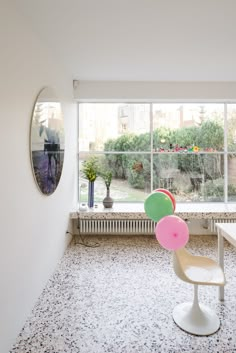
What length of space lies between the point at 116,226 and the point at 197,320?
6.52 ft

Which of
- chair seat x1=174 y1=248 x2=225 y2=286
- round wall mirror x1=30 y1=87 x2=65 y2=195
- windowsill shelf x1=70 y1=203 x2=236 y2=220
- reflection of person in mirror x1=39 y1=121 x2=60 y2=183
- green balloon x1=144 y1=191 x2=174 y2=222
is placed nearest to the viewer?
chair seat x1=174 y1=248 x2=225 y2=286

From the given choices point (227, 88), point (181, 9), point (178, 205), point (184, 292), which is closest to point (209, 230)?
point (178, 205)

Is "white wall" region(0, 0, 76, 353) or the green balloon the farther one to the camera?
the green balloon

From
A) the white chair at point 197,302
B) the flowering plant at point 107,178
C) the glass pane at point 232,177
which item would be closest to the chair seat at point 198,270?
the white chair at point 197,302

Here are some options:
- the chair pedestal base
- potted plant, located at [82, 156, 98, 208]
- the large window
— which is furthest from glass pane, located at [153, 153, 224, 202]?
the chair pedestal base

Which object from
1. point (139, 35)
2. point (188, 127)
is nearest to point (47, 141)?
point (139, 35)

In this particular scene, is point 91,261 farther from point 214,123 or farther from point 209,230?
point 214,123

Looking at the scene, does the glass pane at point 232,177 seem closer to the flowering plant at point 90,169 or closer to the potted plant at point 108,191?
the potted plant at point 108,191

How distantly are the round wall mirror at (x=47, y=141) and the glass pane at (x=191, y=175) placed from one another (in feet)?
6.19

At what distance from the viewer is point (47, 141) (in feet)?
7.97

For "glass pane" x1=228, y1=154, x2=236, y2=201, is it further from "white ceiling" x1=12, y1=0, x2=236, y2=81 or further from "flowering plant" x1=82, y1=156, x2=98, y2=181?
"flowering plant" x1=82, y1=156, x2=98, y2=181

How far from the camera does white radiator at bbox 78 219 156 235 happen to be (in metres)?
3.67

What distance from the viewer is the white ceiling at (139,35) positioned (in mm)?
1829

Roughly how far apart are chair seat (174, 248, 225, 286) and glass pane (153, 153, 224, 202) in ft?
6.81
